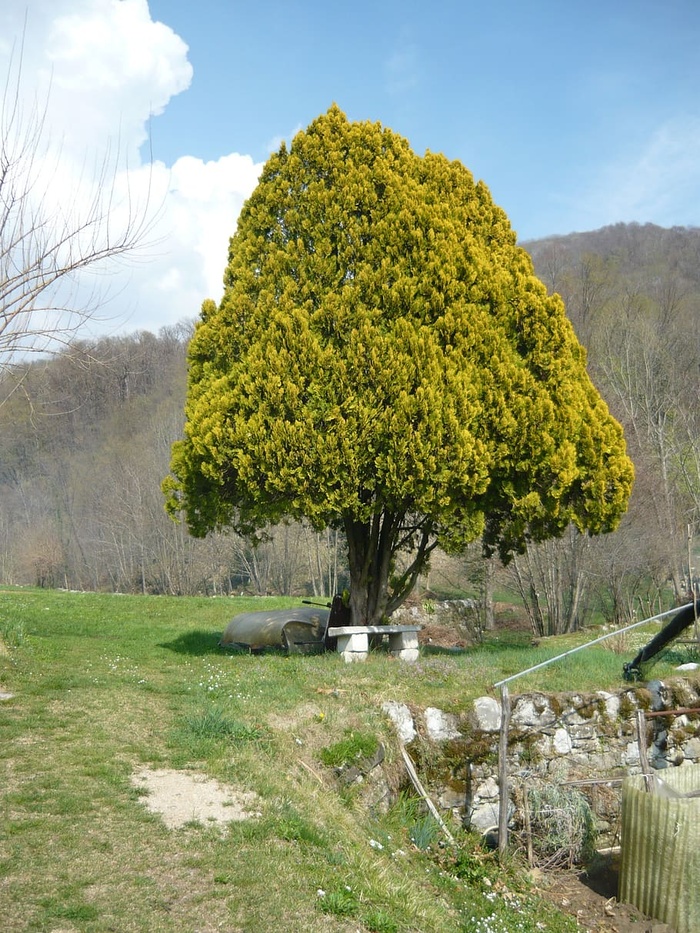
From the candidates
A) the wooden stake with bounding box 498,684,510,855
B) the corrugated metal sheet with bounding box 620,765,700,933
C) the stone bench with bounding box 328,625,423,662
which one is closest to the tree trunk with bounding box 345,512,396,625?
the stone bench with bounding box 328,625,423,662

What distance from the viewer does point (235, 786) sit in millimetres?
5449

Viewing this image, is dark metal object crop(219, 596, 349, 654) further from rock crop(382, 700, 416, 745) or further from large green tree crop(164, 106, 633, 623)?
rock crop(382, 700, 416, 745)

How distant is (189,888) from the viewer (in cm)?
405

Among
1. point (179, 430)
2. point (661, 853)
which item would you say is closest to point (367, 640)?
point (661, 853)

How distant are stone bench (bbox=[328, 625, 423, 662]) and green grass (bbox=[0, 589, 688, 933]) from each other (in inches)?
11.9

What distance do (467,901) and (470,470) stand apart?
491cm

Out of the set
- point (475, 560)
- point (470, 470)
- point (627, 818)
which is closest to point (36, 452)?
point (475, 560)

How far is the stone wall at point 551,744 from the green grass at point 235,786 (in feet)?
0.92

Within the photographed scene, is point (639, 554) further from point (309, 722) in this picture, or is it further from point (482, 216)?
point (309, 722)

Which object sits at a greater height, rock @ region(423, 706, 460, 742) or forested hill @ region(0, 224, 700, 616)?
A: forested hill @ region(0, 224, 700, 616)

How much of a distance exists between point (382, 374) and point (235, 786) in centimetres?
533

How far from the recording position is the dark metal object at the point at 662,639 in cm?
Result: 827

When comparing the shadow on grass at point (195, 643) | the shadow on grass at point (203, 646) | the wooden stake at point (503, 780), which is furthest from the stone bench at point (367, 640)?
the wooden stake at point (503, 780)

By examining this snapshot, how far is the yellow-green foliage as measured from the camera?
9.10 meters
